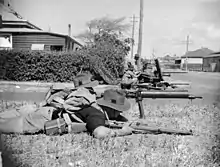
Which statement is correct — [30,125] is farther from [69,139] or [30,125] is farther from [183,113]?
[183,113]

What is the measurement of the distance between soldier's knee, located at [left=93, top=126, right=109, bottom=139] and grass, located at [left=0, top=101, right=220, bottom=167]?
0.14 feet

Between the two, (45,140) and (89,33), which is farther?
(89,33)

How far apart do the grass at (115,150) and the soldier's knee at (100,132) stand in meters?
0.04

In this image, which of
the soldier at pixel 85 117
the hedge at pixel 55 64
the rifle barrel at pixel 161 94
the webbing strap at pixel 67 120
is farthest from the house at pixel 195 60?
the webbing strap at pixel 67 120

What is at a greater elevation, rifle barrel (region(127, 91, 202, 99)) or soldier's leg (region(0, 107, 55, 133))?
rifle barrel (region(127, 91, 202, 99))

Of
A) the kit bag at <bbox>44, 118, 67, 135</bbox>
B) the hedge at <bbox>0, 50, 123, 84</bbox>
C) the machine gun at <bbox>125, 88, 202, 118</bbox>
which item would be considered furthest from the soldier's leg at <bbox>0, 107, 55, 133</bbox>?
the hedge at <bbox>0, 50, 123, 84</bbox>

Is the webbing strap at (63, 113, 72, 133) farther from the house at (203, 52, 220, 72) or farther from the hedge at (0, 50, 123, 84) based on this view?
the hedge at (0, 50, 123, 84)

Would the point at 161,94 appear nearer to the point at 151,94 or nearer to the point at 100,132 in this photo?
the point at 151,94

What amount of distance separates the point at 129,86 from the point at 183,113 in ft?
2.91

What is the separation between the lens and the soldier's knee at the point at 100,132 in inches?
110

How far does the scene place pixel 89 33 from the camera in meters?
16.7

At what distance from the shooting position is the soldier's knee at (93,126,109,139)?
2.79 metres

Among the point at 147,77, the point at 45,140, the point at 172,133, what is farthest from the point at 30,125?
the point at 147,77

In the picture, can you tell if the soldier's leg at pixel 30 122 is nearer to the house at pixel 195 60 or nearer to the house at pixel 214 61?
the house at pixel 214 61
